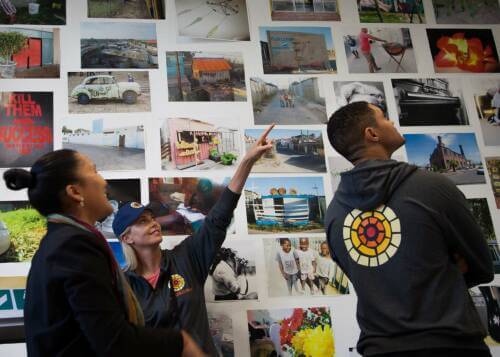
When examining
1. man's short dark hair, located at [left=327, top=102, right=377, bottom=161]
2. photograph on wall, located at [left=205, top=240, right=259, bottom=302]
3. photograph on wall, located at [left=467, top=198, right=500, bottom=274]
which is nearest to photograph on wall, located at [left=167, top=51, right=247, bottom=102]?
photograph on wall, located at [left=205, top=240, right=259, bottom=302]

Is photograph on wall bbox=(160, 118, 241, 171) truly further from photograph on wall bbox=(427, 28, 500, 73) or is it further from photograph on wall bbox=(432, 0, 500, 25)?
photograph on wall bbox=(432, 0, 500, 25)

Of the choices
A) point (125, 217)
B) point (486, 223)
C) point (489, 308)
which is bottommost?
point (489, 308)

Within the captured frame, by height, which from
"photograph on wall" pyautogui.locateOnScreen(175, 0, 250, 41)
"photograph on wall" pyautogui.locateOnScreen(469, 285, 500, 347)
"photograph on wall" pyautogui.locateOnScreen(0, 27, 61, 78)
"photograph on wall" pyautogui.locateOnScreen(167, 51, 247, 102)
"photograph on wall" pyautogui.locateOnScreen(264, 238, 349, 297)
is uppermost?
"photograph on wall" pyautogui.locateOnScreen(175, 0, 250, 41)

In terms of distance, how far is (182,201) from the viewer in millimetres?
1934

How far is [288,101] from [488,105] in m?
0.96

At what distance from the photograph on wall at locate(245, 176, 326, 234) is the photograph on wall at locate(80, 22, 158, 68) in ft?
2.35

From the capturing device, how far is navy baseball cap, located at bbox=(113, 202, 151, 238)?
5.53 ft

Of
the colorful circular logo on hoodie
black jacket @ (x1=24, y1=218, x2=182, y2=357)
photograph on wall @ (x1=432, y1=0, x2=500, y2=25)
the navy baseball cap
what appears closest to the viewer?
black jacket @ (x1=24, y1=218, x2=182, y2=357)

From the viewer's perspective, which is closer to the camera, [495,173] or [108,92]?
[108,92]

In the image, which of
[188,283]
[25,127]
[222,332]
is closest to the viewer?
[188,283]

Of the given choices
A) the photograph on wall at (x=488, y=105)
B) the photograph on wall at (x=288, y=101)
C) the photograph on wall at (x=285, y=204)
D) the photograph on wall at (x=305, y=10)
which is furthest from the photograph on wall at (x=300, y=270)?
the photograph on wall at (x=305, y=10)

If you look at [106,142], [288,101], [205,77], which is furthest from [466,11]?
[106,142]

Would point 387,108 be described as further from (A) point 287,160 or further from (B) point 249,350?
(B) point 249,350

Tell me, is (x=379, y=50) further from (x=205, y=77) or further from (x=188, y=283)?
(x=188, y=283)
